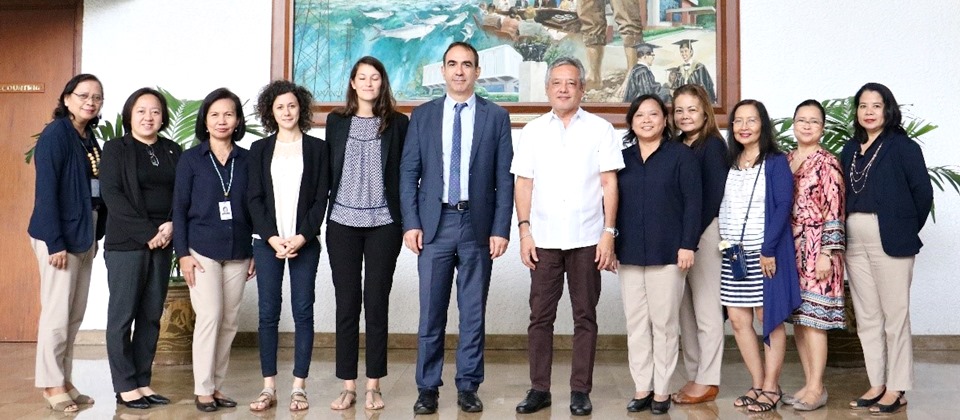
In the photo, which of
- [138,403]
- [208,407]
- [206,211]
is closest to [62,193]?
[206,211]

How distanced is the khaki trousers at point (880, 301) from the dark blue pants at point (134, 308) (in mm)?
2988

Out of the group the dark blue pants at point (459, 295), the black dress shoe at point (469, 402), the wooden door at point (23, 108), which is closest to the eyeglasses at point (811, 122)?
the dark blue pants at point (459, 295)

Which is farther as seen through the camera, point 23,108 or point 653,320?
point 23,108

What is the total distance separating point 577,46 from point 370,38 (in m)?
1.33

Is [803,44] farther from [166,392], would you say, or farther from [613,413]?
[166,392]

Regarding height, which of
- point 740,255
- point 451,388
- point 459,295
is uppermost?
point 740,255

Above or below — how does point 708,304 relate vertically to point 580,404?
above

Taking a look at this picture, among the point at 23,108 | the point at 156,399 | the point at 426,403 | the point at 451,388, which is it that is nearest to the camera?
the point at 426,403

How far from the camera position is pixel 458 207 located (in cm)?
381

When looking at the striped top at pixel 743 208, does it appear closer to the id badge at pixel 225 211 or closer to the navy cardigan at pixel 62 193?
the id badge at pixel 225 211

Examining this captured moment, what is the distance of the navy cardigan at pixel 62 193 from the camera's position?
12.5 ft

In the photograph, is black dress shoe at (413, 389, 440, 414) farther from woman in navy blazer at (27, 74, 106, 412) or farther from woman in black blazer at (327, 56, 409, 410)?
woman in navy blazer at (27, 74, 106, 412)

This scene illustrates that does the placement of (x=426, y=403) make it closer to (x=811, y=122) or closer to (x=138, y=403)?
(x=138, y=403)

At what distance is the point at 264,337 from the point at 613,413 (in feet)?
4.98
